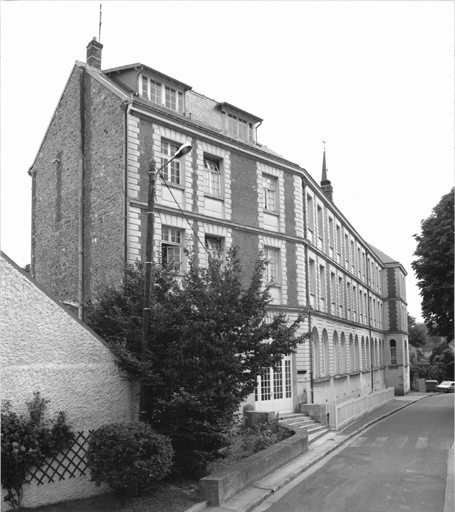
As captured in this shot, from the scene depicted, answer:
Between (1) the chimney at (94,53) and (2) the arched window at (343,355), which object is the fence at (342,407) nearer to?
(2) the arched window at (343,355)

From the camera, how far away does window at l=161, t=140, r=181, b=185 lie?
68.8 feet

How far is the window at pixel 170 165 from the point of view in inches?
826

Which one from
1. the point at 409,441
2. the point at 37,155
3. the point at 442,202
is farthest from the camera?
the point at 442,202

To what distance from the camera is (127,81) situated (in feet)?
73.3

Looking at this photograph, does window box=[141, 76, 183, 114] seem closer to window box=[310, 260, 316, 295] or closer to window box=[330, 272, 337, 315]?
window box=[310, 260, 316, 295]

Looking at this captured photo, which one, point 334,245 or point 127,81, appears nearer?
point 127,81

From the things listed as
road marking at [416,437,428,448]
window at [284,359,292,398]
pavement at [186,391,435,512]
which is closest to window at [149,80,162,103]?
window at [284,359,292,398]

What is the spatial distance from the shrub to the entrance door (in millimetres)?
12630

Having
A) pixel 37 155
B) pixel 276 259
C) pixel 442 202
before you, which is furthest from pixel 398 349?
pixel 37 155

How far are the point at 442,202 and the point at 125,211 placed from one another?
1706cm

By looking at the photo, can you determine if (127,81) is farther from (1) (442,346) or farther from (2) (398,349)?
(1) (442,346)

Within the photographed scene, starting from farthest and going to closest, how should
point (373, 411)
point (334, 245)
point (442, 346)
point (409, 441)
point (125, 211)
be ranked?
1. point (442, 346)
2. point (334, 245)
3. point (373, 411)
4. point (409, 441)
5. point (125, 211)

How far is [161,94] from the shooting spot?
904 inches

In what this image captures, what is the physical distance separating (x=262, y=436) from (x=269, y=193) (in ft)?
37.8
